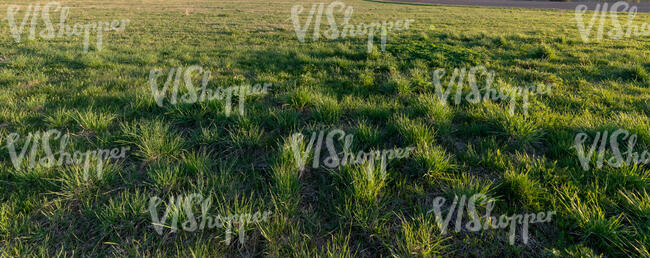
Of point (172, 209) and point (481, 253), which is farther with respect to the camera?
point (172, 209)

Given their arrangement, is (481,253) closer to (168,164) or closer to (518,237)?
(518,237)

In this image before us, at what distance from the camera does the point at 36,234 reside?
2242 millimetres

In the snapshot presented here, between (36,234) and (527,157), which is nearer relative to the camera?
(36,234)

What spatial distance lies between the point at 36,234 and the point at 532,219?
429 centimetres

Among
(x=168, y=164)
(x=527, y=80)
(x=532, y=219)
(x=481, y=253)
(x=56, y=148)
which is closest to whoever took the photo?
(x=481, y=253)

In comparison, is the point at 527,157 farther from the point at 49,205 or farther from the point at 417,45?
the point at 417,45

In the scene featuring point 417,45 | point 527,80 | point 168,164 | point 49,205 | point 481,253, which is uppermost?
point 417,45

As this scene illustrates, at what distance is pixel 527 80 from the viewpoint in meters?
6.07

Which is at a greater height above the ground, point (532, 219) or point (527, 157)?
point (527, 157)

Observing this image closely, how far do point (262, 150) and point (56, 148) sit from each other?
101 inches

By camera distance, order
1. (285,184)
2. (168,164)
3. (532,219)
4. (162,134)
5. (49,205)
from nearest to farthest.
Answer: (532,219) < (49,205) < (285,184) < (168,164) < (162,134)

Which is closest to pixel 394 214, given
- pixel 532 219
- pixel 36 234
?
pixel 532 219

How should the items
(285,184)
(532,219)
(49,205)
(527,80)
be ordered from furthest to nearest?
(527,80) < (285,184) < (49,205) < (532,219)

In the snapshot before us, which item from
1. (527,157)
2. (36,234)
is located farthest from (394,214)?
(36,234)
